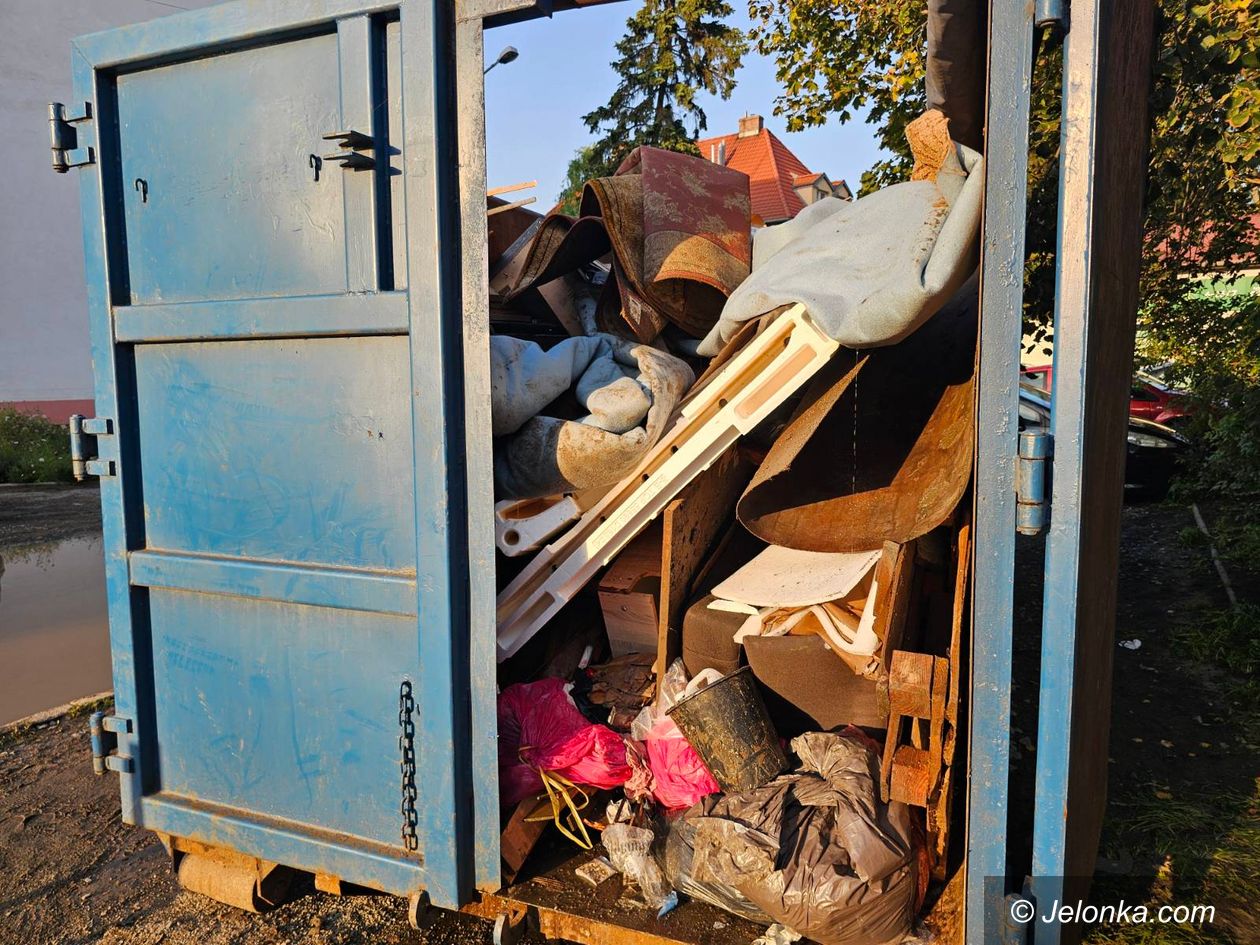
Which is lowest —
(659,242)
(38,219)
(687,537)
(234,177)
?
(687,537)

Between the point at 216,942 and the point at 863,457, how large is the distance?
2.50m

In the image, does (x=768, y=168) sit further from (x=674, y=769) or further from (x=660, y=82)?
(x=674, y=769)

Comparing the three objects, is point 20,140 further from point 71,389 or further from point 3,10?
point 71,389

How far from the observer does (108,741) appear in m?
2.78

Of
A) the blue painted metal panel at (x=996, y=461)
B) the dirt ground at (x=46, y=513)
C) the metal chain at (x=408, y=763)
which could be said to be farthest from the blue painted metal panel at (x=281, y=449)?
the dirt ground at (x=46, y=513)

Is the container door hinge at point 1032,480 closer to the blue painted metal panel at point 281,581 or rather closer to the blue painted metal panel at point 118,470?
the blue painted metal panel at point 281,581

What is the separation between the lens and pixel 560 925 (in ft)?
7.32

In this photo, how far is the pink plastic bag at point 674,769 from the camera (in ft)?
8.09

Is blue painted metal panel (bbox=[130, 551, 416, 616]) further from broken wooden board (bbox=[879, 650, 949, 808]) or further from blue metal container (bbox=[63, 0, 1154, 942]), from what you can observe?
broken wooden board (bbox=[879, 650, 949, 808])

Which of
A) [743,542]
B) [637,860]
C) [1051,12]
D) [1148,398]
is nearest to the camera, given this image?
[1051,12]

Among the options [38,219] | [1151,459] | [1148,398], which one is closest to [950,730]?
[1151,459]

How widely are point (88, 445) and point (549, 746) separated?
66.9 inches

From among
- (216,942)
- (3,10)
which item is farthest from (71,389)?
(216,942)

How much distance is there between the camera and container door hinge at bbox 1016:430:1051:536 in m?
1.70
